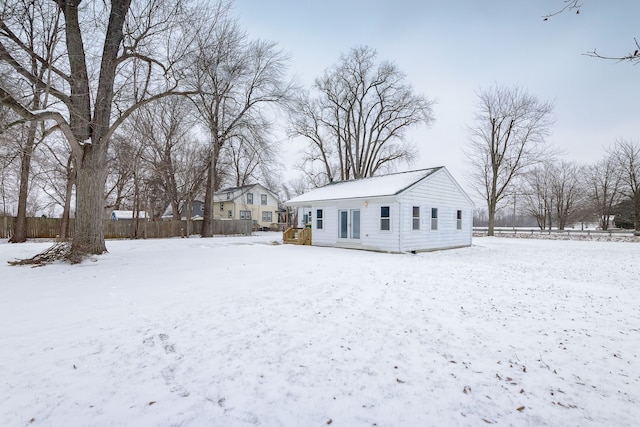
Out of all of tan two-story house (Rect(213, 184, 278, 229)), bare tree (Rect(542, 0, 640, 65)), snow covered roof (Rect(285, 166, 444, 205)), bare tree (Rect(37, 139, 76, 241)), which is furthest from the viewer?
tan two-story house (Rect(213, 184, 278, 229))

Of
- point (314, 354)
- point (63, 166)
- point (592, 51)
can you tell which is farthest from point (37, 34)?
Result: point (63, 166)

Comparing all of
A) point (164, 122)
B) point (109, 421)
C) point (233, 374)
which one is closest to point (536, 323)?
point (233, 374)

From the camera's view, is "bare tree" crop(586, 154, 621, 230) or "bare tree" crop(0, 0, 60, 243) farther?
"bare tree" crop(586, 154, 621, 230)

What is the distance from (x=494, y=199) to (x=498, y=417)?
2955cm

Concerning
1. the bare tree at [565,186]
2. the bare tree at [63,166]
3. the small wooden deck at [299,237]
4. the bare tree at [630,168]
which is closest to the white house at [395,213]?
the small wooden deck at [299,237]

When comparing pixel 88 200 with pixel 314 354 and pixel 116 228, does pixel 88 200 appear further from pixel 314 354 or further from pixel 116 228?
pixel 116 228

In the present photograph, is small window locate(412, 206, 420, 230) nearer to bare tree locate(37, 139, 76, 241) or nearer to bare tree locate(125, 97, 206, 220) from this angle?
bare tree locate(125, 97, 206, 220)

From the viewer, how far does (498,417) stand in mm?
2357

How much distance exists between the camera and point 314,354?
3.39 meters

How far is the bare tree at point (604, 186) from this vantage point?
31875 mm

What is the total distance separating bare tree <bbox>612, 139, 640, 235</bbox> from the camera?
28002 mm

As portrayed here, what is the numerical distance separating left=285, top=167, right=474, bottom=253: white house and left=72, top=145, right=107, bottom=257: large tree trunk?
973cm

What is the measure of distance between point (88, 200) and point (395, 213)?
445 inches

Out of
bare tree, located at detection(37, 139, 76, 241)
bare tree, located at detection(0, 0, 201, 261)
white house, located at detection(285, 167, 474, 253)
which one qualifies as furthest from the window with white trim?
bare tree, located at detection(37, 139, 76, 241)
